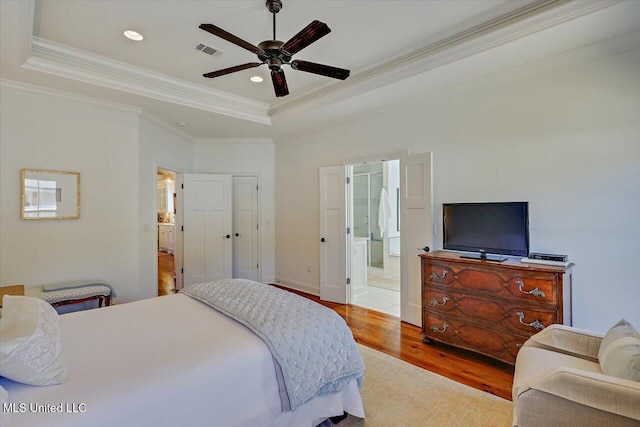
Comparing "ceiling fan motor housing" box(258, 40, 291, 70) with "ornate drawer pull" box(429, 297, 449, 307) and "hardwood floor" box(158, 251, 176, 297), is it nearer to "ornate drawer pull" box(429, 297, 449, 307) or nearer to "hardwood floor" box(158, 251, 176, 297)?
"ornate drawer pull" box(429, 297, 449, 307)

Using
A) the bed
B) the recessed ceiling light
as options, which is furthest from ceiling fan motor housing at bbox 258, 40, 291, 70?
the bed

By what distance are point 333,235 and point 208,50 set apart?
284cm

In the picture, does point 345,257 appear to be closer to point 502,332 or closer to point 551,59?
point 502,332

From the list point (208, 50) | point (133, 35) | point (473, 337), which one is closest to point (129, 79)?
point (133, 35)

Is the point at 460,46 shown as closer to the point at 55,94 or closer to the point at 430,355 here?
the point at 430,355

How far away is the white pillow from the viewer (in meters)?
1.22

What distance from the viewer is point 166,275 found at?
660cm

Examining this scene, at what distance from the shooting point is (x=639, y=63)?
2398mm

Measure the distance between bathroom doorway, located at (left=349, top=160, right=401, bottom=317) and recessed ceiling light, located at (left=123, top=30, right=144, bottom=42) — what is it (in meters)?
3.43

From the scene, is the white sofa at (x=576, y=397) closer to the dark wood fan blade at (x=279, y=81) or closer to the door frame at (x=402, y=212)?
the door frame at (x=402, y=212)

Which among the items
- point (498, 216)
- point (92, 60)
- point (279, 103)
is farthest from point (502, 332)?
point (92, 60)

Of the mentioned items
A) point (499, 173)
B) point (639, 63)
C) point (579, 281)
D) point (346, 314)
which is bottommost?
point (346, 314)

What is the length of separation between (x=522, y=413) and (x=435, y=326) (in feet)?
5.36

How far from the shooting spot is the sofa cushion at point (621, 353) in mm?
1333
